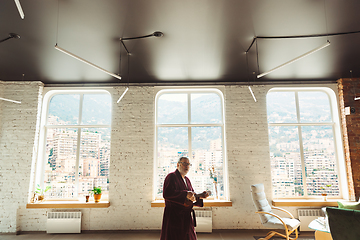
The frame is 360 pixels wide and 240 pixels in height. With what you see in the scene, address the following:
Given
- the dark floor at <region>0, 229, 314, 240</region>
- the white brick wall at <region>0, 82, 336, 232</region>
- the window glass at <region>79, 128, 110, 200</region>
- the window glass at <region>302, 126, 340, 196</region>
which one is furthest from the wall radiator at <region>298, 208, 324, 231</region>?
the window glass at <region>79, 128, 110, 200</region>

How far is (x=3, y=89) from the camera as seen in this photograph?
5520mm

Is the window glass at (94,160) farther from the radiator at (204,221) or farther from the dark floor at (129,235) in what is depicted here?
the radiator at (204,221)

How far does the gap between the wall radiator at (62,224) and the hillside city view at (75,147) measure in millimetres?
568

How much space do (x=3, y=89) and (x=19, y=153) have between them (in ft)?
5.70

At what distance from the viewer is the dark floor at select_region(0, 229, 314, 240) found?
4812 mm

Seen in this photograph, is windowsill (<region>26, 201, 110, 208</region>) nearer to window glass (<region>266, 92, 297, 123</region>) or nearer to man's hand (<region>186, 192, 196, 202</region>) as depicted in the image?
man's hand (<region>186, 192, 196, 202</region>)

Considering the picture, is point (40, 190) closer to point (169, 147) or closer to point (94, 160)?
point (94, 160)

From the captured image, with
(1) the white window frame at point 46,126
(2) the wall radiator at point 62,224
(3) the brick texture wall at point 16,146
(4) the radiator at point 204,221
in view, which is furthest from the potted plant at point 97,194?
(4) the radiator at point 204,221

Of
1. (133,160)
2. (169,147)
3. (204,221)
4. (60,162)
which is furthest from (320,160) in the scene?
(60,162)

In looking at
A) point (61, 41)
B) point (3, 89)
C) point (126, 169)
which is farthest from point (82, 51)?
point (3, 89)

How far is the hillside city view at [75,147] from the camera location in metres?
5.62

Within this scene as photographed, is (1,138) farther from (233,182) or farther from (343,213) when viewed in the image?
(343,213)

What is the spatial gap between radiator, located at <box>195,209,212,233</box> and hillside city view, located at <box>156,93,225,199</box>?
512mm

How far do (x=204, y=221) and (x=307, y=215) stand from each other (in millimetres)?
2478
